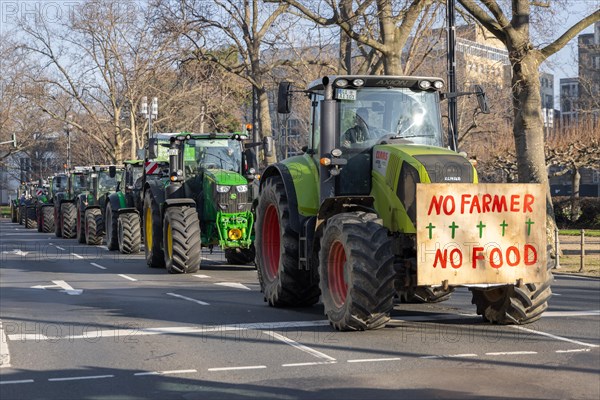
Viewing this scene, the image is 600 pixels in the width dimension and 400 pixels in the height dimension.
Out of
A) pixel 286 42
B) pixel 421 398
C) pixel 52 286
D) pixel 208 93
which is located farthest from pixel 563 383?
pixel 208 93

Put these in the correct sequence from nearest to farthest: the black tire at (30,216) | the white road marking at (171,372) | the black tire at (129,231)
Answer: the white road marking at (171,372), the black tire at (129,231), the black tire at (30,216)

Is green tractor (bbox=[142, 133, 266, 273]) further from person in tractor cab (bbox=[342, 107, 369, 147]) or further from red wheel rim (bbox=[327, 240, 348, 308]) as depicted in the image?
red wheel rim (bbox=[327, 240, 348, 308])

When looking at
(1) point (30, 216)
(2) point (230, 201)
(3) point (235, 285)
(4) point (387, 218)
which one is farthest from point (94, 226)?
(4) point (387, 218)

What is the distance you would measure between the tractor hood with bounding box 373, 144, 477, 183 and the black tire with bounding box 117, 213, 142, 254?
16.2 metres

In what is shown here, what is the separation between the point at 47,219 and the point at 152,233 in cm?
2399

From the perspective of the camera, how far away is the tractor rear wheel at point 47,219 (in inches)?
1751

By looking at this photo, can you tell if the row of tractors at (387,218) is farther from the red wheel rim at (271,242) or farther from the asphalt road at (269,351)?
the asphalt road at (269,351)

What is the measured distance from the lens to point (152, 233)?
2177 cm

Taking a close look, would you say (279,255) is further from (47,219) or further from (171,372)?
(47,219)

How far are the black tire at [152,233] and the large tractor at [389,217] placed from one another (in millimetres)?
7996

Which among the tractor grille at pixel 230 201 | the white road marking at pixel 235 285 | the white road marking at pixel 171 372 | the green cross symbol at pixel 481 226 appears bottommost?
the white road marking at pixel 171 372

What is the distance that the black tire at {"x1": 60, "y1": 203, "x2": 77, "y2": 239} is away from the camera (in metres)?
37.0

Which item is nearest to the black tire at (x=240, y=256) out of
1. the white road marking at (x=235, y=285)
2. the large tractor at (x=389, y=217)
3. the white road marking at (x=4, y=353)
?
the white road marking at (x=235, y=285)

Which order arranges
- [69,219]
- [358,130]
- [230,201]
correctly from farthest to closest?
[69,219] → [230,201] → [358,130]
